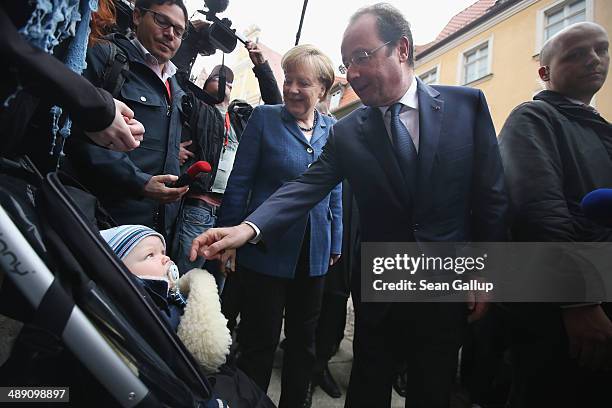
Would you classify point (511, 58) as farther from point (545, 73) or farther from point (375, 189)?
point (375, 189)

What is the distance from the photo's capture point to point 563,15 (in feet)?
27.1

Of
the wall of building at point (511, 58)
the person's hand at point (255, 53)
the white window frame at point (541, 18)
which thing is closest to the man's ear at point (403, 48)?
the person's hand at point (255, 53)

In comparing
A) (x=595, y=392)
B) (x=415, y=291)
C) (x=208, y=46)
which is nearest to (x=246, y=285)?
(x=415, y=291)

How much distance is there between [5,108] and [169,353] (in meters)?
0.64

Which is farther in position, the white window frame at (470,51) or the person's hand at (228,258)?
the white window frame at (470,51)

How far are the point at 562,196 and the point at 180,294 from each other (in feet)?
4.65

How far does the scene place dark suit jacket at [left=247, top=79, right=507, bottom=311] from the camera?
129 cm

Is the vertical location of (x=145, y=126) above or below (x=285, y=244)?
above

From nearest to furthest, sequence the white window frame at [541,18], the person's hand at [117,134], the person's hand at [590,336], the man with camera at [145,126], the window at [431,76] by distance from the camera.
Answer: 1. the person's hand at [117,134]
2. the person's hand at [590,336]
3. the man with camera at [145,126]
4. the white window frame at [541,18]
5. the window at [431,76]

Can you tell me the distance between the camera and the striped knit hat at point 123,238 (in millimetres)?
1144

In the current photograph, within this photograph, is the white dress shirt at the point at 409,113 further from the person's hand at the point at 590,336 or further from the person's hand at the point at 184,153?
the person's hand at the point at 184,153

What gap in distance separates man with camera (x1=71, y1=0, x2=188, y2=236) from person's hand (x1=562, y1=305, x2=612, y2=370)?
1.59 meters

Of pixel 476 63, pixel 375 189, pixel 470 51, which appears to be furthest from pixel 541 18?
pixel 375 189

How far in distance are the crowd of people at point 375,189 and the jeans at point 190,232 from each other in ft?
0.81
